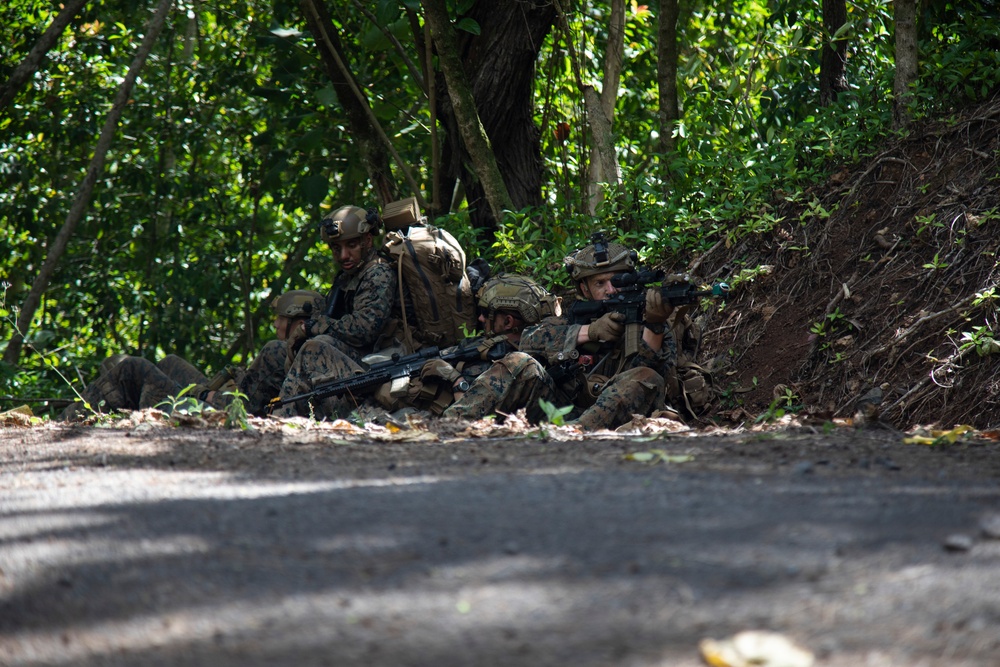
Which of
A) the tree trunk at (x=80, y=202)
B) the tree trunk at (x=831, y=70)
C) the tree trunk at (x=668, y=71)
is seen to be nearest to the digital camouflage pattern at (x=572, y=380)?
the tree trunk at (x=668, y=71)

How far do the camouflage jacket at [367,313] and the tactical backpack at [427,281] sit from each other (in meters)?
0.09

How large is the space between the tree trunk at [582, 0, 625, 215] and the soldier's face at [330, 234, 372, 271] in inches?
83.1

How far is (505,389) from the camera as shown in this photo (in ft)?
19.4

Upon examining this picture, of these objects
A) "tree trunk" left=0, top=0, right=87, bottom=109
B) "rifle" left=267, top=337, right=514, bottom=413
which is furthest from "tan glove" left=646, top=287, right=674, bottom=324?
"tree trunk" left=0, top=0, right=87, bottom=109

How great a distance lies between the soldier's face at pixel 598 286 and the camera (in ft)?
20.5

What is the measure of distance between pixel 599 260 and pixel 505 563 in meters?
3.98

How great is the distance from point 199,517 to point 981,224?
4.88 m

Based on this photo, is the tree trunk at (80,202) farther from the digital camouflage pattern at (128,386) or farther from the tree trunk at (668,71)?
the tree trunk at (668,71)

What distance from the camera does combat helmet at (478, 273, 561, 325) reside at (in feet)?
21.3

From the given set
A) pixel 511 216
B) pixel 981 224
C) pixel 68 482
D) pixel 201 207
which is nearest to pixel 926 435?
pixel 981 224

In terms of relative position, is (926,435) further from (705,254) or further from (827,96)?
(827,96)

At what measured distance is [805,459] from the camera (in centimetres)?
369

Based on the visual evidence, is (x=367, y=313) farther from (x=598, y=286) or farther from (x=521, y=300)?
(x=598, y=286)

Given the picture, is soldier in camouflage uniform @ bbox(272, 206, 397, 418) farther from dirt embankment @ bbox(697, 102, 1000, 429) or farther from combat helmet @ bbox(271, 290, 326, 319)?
dirt embankment @ bbox(697, 102, 1000, 429)
